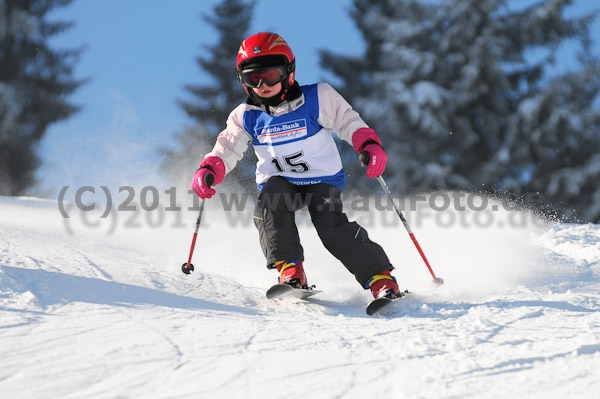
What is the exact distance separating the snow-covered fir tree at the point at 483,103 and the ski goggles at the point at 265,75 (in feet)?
40.1

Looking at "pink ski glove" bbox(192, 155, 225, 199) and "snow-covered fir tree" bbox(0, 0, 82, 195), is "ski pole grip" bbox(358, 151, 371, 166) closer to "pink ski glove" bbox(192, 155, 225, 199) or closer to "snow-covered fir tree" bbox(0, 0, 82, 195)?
"pink ski glove" bbox(192, 155, 225, 199)

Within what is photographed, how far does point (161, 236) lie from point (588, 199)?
12.5 m

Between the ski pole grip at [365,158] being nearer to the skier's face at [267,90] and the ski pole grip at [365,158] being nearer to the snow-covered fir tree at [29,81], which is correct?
the skier's face at [267,90]

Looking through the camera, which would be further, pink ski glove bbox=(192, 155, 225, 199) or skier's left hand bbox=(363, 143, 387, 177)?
pink ski glove bbox=(192, 155, 225, 199)

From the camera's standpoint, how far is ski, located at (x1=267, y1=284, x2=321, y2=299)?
2859 millimetres

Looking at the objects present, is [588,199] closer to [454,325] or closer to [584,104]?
[584,104]

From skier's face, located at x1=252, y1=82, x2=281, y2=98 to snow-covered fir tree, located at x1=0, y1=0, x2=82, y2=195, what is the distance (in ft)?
50.7

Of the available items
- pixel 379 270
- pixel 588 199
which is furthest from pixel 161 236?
pixel 588 199

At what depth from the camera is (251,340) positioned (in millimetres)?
A: 2115

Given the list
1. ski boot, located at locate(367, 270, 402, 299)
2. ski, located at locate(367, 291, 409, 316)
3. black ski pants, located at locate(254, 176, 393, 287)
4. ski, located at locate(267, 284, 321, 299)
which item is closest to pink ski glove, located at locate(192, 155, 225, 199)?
black ski pants, located at locate(254, 176, 393, 287)

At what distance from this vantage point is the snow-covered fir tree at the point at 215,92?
1714cm

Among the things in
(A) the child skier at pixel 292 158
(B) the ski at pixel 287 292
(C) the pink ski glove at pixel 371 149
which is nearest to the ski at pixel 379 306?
(A) the child skier at pixel 292 158

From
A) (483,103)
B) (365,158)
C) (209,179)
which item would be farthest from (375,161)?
(483,103)

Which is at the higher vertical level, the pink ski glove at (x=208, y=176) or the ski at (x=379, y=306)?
the pink ski glove at (x=208, y=176)
